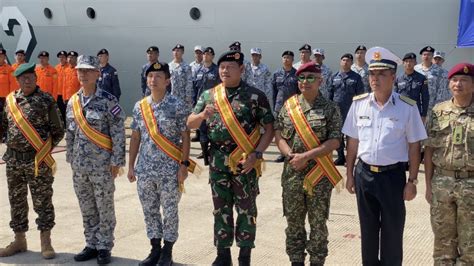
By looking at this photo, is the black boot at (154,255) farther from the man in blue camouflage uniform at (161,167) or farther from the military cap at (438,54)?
the military cap at (438,54)

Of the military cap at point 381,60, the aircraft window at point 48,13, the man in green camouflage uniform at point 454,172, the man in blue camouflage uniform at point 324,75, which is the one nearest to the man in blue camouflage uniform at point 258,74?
the man in blue camouflage uniform at point 324,75

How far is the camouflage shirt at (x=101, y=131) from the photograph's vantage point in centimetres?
393

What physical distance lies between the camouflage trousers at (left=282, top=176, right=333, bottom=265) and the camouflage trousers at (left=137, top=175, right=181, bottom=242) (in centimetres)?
84

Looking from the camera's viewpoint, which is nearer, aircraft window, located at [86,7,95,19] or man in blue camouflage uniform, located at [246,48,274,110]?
man in blue camouflage uniform, located at [246,48,274,110]

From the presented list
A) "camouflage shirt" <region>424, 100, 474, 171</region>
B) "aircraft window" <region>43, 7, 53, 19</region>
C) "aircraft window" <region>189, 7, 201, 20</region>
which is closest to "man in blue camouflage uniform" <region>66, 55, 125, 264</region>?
"camouflage shirt" <region>424, 100, 474, 171</region>

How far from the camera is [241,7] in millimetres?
9344

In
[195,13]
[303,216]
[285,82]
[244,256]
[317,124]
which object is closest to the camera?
[317,124]

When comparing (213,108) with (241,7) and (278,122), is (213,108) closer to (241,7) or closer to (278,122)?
(278,122)

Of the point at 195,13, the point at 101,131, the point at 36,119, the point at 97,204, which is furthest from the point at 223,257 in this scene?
the point at 195,13

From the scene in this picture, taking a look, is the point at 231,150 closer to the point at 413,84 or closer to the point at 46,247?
the point at 46,247

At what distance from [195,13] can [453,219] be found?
749 centimetres

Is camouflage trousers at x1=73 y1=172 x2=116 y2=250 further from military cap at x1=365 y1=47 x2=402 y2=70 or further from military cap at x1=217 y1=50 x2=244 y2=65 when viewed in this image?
military cap at x1=365 y1=47 x2=402 y2=70

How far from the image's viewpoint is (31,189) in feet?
13.6

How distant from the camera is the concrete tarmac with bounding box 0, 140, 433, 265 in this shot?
4156 mm
